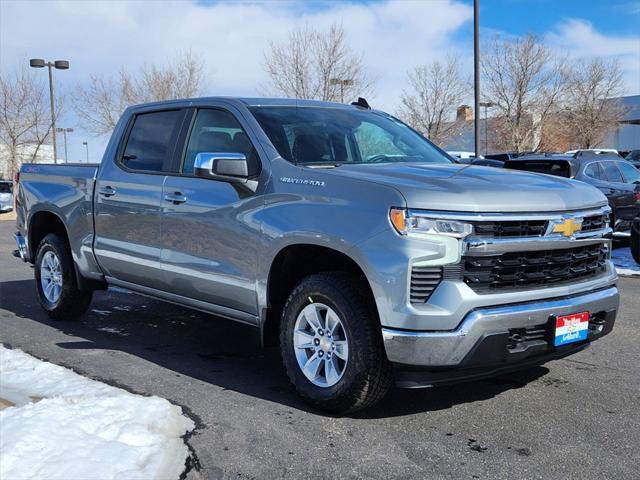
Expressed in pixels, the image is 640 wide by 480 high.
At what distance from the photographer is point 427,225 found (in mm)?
3641

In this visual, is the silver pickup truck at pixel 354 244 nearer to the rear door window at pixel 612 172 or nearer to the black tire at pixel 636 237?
the black tire at pixel 636 237

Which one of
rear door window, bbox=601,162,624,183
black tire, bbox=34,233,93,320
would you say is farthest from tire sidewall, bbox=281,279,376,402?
rear door window, bbox=601,162,624,183

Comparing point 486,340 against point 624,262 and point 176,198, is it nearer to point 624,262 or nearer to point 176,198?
point 176,198

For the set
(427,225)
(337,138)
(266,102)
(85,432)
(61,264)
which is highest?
(266,102)

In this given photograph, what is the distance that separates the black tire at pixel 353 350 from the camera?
3.86 m

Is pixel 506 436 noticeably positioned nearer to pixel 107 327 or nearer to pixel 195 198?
pixel 195 198

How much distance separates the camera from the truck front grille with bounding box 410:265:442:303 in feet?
11.9

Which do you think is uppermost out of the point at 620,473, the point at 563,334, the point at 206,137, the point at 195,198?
the point at 206,137

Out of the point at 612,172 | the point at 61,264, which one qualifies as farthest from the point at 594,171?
the point at 61,264

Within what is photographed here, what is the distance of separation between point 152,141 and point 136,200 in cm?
53

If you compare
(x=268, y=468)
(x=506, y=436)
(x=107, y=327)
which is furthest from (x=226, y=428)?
(x=107, y=327)

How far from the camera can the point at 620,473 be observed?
3.35 m

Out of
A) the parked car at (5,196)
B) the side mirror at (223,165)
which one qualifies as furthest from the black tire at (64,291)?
the parked car at (5,196)

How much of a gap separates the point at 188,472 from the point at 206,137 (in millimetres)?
2613
